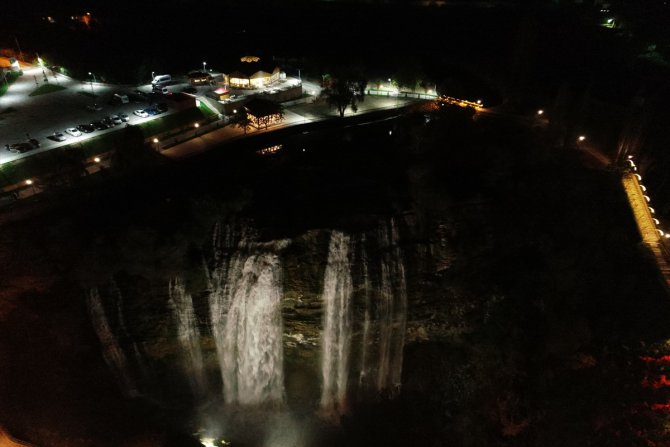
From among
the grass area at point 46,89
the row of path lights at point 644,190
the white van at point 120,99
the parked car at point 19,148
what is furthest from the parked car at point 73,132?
the row of path lights at point 644,190

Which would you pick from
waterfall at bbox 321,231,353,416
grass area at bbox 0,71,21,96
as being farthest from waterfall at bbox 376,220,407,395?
grass area at bbox 0,71,21,96

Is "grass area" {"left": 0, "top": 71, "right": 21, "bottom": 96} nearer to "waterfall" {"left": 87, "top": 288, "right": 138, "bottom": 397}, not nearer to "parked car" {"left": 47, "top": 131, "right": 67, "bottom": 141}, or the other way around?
"parked car" {"left": 47, "top": 131, "right": 67, "bottom": 141}

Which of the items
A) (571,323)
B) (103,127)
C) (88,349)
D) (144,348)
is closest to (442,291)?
(571,323)

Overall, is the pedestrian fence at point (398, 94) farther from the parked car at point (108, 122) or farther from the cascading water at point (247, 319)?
the cascading water at point (247, 319)

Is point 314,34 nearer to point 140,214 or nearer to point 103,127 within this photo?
point 103,127

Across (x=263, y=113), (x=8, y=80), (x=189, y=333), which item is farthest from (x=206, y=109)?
(x=8, y=80)

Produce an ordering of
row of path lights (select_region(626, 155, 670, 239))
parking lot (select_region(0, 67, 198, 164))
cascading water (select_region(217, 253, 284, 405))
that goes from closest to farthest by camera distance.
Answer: row of path lights (select_region(626, 155, 670, 239)), cascading water (select_region(217, 253, 284, 405)), parking lot (select_region(0, 67, 198, 164))
